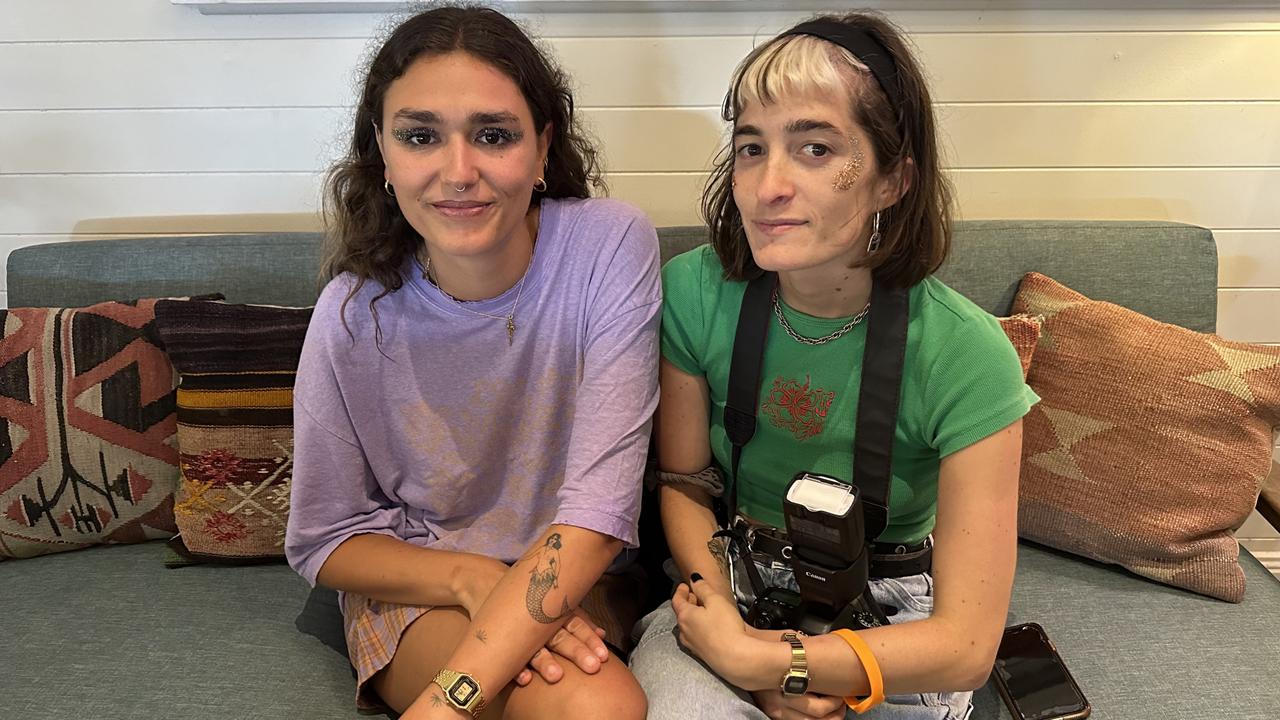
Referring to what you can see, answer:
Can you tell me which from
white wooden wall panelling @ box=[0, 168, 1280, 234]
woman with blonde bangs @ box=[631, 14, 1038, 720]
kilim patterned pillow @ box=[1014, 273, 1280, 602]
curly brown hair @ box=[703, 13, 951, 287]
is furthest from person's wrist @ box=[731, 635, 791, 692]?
white wooden wall panelling @ box=[0, 168, 1280, 234]

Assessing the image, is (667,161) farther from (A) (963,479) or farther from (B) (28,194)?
(B) (28,194)

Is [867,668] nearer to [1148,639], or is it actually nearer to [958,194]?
[1148,639]

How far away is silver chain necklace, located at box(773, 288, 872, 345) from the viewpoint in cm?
129

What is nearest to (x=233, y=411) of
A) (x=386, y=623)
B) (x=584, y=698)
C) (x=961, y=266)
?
(x=386, y=623)

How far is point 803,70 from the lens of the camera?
3.76 ft

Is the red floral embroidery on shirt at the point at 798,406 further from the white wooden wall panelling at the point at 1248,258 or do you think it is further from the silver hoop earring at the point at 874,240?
the white wooden wall panelling at the point at 1248,258

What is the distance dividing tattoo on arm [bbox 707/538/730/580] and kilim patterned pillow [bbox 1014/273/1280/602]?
66 centimetres

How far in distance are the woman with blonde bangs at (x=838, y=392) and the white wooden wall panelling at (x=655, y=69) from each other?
566 millimetres

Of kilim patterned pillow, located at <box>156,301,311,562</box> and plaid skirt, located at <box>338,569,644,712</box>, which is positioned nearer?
plaid skirt, located at <box>338,569,644,712</box>

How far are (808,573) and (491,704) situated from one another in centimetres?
51

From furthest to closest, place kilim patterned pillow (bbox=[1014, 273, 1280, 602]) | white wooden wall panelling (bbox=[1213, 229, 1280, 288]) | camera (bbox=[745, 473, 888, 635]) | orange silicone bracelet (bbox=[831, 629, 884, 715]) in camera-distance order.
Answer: white wooden wall panelling (bbox=[1213, 229, 1280, 288]) → kilim patterned pillow (bbox=[1014, 273, 1280, 602]) → orange silicone bracelet (bbox=[831, 629, 884, 715]) → camera (bbox=[745, 473, 888, 635])

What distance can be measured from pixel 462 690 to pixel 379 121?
838 mm

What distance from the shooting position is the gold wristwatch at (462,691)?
1180mm

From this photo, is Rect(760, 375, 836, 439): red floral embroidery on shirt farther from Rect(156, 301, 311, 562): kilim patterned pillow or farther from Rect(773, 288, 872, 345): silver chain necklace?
Rect(156, 301, 311, 562): kilim patterned pillow
